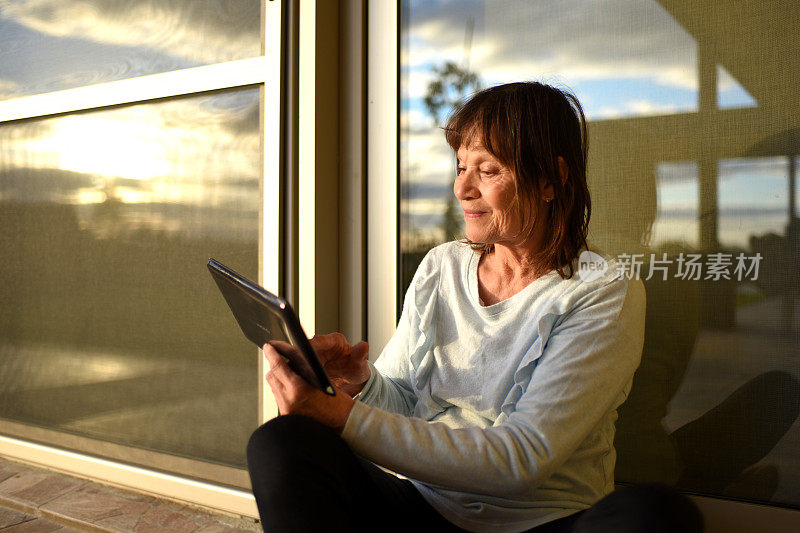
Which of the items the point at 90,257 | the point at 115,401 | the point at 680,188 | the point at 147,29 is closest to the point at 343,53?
the point at 147,29

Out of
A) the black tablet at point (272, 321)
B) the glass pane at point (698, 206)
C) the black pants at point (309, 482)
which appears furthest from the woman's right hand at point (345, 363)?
the glass pane at point (698, 206)

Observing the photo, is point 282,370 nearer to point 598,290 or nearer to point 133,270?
point 598,290

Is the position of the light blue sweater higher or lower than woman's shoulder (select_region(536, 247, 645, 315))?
lower

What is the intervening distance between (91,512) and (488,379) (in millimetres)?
1366

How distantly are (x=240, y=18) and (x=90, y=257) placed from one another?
97cm

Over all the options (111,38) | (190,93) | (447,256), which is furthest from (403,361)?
(111,38)

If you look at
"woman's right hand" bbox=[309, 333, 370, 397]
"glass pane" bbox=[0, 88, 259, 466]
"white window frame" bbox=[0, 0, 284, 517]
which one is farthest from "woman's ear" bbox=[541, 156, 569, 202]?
"glass pane" bbox=[0, 88, 259, 466]

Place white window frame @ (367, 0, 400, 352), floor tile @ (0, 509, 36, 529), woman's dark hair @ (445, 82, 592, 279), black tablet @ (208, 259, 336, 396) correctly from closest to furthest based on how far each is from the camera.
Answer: black tablet @ (208, 259, 336, 396)
woman's dark hair @ (445, 82, 592, 279)
white window frame @ (367, 0, 400, 352)
floor tile @ (0, 509, 36, 529)

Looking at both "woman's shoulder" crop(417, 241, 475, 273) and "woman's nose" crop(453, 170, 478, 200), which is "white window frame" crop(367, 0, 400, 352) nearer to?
"woman's shoulder" crop(417, 241, 475, 273)

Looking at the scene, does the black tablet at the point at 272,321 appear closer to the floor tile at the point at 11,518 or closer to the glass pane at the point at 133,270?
the glass pane at the point at 133,270

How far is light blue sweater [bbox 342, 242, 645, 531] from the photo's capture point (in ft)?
3.31

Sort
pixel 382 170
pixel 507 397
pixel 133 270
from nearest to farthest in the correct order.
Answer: pixel 507 397, pixel 382 170, pixel 133 270

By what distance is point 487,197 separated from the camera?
49.2 inches

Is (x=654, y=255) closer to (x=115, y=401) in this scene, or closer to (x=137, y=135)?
(x=137, y=135)
